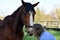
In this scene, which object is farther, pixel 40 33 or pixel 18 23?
pixel 40 33

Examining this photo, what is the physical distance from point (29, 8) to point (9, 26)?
66 cm

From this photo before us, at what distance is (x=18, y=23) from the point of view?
19.2 ft

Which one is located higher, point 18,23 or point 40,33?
point 18,23

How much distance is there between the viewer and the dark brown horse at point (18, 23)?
5.56 metres

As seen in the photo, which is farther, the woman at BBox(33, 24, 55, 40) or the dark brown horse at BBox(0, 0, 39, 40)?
the woman at BBox(33, 24, 55, 40)

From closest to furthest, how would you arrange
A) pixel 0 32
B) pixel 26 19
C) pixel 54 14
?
pixel 26 19, pixel 0 32, pixel 54 14

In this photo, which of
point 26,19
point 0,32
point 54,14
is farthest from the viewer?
point 54,14

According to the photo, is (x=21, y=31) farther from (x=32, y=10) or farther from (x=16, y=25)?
(x=32, y=10)

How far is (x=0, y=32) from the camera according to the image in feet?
19.4

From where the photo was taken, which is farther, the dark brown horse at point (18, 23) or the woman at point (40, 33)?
the woman at point (40, 33)

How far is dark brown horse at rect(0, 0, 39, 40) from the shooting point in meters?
5.56

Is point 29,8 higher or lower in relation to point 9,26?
higher

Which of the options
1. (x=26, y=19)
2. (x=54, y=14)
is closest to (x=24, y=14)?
(x=26, y=19)

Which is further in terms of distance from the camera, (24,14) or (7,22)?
(7,22)
